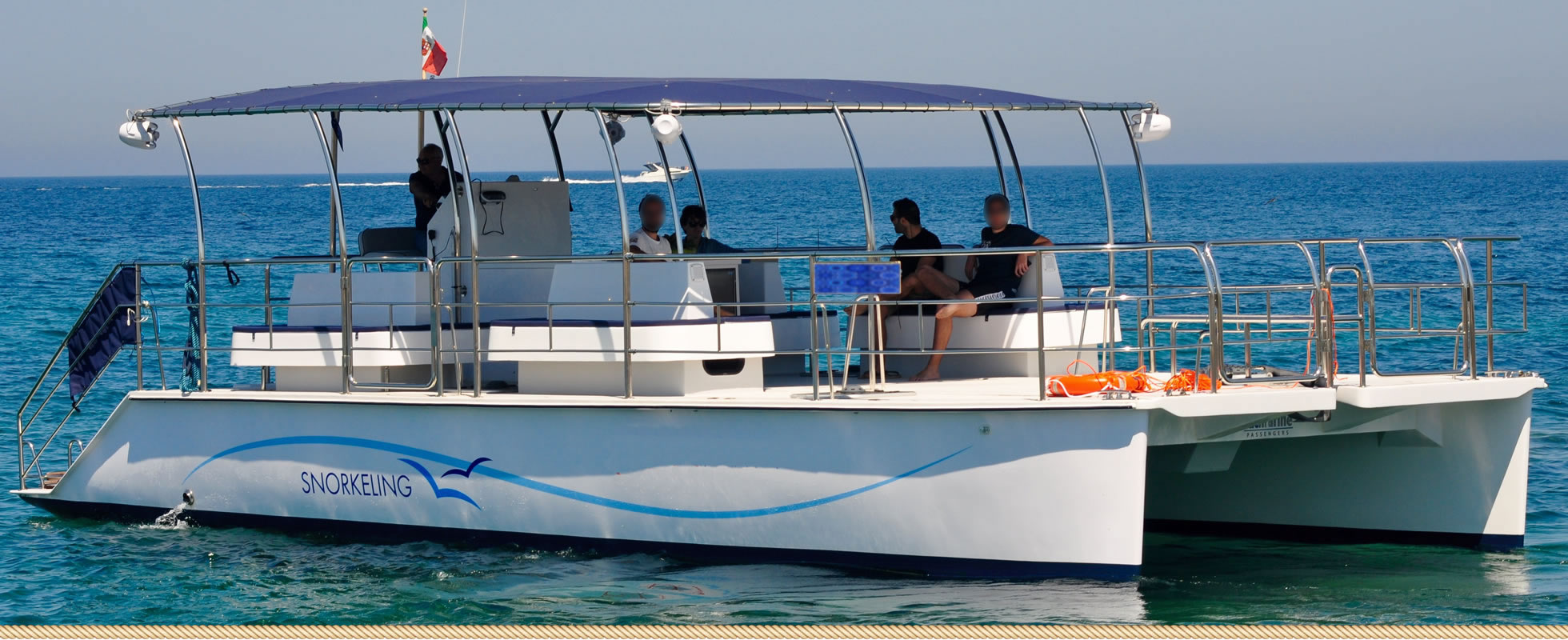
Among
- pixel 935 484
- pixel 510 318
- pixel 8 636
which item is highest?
pixel 510 318

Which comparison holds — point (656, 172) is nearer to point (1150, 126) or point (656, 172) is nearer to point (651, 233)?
point (651, 233)

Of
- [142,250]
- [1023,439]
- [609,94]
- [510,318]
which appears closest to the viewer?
[1023,439]

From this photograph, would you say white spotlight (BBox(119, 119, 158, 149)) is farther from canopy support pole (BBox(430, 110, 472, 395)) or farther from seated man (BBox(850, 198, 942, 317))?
seated man (BBox(850, 198, 942, 317))

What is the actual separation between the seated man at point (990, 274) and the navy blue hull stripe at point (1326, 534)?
2028mm

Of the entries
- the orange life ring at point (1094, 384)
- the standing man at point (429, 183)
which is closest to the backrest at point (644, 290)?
the standing man at point (429, 183)

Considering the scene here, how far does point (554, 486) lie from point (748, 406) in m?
1.39

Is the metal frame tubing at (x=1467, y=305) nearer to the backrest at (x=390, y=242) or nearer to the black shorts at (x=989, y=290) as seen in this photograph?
the black shorts at (x=989, y=290)

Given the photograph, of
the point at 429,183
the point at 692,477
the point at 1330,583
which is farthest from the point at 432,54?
the point at 1330,583

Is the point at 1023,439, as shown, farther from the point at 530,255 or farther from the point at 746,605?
the point at 530,255

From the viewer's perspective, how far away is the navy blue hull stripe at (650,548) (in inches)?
364

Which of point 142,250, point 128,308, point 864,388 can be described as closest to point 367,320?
point 128,308

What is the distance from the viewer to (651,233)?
10883 millimetres

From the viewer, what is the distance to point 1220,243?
440 inches

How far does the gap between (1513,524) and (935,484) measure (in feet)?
12.9
